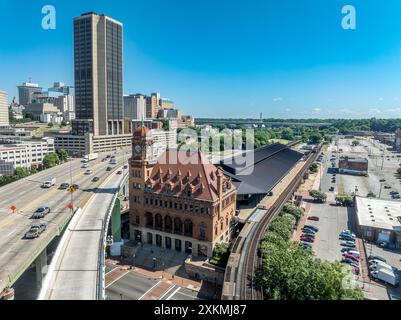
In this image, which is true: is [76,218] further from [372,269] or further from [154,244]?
[372,269]

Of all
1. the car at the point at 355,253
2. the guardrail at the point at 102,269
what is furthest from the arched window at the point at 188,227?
the car at the point at 355,253

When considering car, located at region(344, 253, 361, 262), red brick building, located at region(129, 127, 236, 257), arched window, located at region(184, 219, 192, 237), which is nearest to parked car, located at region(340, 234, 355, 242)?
car, located at region(344, 253, 361, 262)

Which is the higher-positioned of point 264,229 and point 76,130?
point 76,130

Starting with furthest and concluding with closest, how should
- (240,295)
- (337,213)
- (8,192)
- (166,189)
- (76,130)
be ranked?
1. (76,130)
2. (337,213)
3. (8,192)
4. (166,189)
5. (240,295)

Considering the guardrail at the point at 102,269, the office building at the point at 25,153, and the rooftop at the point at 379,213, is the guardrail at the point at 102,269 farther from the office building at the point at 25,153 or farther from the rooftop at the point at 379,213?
the office building at the point at 25,153
